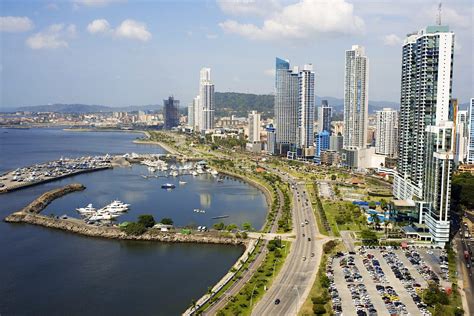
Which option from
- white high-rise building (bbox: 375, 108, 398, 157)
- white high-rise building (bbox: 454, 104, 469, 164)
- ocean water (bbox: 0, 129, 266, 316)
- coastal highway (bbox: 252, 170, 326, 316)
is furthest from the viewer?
white high-rise building (bbox: 375, 108, 398, 157)

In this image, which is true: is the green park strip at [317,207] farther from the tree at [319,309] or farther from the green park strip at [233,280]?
the tree at [319,309]

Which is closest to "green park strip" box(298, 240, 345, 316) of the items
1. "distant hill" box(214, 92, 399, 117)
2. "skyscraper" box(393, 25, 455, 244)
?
"skyscraper" box(393, 25, 455, 244)

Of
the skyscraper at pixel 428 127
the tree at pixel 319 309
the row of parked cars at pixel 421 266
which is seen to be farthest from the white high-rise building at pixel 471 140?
the tree at pixel 319 309

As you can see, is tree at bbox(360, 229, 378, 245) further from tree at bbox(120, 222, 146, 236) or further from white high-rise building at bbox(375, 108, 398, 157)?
white high-rise building at bbox(375, 108, 398, 157)

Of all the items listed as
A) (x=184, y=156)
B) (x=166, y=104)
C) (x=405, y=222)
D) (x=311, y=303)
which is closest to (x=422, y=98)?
(x=405, y=222)

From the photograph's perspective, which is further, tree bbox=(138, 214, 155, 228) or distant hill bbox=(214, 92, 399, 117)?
distant hill bbox=(214, 92, 399, 117)

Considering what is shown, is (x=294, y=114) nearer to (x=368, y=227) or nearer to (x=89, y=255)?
(x=368, y=227)

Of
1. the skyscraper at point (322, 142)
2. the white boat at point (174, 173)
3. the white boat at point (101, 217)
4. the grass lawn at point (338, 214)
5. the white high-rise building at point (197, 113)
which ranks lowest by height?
the white boat at point (101, 217)
